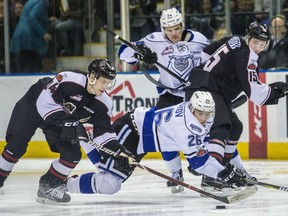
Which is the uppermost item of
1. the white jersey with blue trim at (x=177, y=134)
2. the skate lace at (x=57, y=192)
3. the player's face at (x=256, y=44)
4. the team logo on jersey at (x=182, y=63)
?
the player's face at (x=256, y=44)

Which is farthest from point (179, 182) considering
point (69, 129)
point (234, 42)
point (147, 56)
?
point (147, 56)

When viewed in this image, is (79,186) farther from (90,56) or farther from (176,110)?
(90,56)

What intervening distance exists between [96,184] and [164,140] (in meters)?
0.49

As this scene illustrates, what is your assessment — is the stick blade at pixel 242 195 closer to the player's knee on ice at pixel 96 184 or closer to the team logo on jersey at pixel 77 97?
the player's knee on ice at pixel 96 184

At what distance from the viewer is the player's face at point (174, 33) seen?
25.3 feet

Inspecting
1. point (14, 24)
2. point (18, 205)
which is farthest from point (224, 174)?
point (14, 24)

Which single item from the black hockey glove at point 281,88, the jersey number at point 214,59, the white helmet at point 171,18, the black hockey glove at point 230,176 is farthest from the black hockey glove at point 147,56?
the black hockey glove at point 230,176

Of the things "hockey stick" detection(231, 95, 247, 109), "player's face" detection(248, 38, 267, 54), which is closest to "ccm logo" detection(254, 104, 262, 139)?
"hockey stick" detection(231, 95, 247, 109)

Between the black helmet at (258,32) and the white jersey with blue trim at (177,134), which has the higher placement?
the black helmet at (258,32)

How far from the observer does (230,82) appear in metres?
7.45

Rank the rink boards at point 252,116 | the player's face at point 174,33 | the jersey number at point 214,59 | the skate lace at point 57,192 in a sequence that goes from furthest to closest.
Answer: the rink boards at point 252,116 < the player's face at point 174,33 < the jersey number at point 214,59 < the skate lace at point 57,192

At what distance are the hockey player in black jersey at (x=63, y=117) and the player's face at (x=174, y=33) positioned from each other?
110 centimetres

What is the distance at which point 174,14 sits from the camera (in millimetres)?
7625

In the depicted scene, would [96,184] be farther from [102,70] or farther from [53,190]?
[102,70]
